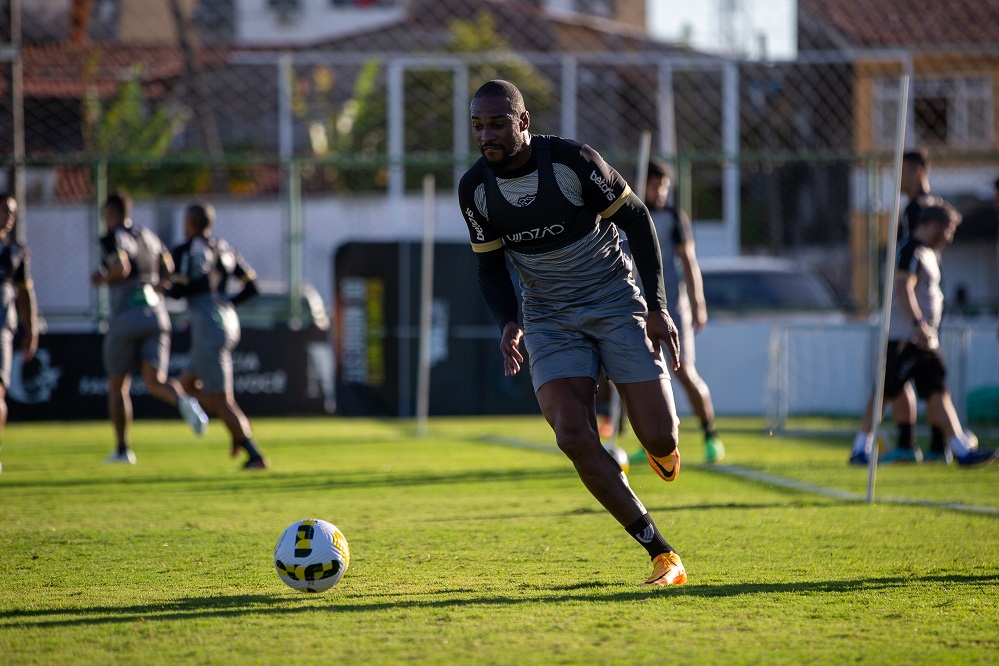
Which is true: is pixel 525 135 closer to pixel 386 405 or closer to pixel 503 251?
pixel 503 251

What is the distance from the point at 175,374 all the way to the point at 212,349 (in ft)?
19.4

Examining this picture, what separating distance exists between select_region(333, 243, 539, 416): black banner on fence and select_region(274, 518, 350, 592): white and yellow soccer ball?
37.8 ft

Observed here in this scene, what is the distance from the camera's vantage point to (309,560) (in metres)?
4.86

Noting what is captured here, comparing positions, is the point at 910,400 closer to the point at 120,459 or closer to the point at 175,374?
the point at 120,459

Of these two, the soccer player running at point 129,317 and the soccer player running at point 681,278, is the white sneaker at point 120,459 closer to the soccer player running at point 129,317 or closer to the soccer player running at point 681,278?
the soccer player running at point 129,317

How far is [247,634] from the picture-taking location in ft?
13.7

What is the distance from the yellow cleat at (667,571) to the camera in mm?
4965

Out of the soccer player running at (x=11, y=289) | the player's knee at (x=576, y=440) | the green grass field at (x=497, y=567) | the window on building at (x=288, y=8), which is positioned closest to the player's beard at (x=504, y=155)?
the player's knee at (x=576, y=440)

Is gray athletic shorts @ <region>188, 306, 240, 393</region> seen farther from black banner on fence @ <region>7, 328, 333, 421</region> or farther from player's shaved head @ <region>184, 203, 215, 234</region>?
black banner on fence @ <region>7, 328, 333, 421</region>

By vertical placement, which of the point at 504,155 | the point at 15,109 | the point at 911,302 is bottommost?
the point at 911,302

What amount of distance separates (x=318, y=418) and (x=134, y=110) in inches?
652

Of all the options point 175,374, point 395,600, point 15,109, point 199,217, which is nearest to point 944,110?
point 175,374

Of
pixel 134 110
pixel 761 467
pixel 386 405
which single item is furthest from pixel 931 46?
pixel 134 110

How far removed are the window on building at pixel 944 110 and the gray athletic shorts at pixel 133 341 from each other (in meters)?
16.4
